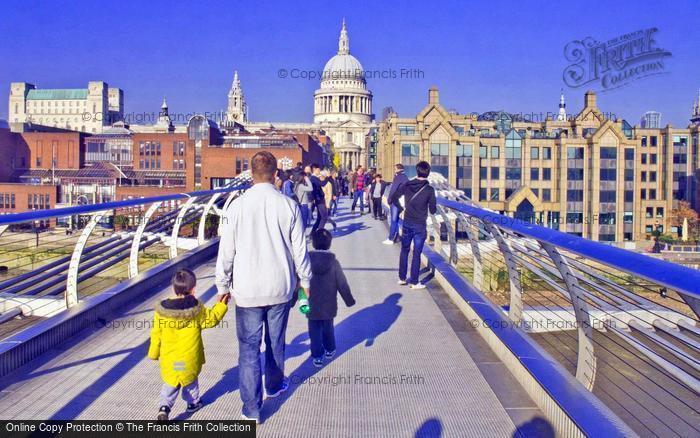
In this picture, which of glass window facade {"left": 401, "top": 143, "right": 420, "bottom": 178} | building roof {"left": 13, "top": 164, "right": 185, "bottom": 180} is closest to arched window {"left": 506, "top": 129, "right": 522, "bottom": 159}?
glass window facade {"left": 401, "top": 143, "right": 420, "bottom": 178}

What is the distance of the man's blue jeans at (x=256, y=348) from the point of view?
4.21m

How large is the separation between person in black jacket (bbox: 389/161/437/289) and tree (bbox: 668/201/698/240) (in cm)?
5219

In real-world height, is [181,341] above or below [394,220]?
below

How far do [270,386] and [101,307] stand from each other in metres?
2.78

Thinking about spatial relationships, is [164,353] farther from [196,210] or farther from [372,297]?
[196,210]

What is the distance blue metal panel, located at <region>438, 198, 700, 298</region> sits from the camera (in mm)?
2754

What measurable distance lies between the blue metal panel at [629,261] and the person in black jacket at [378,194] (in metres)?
13.9

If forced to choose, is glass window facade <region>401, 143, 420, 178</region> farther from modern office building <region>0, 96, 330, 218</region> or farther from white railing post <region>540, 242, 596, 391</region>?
white railing post <region>540, 242, 596, 391</region>

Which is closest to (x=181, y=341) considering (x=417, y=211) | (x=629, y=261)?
(x=629, y=261)

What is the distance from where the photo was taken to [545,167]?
194ft

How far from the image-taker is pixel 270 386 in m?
4.64

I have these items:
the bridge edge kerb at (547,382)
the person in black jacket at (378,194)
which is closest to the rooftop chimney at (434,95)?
the person in black jacket at (378,194)

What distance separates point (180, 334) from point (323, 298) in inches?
59.0

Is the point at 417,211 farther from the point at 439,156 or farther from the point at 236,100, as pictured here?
the point at 236,100
